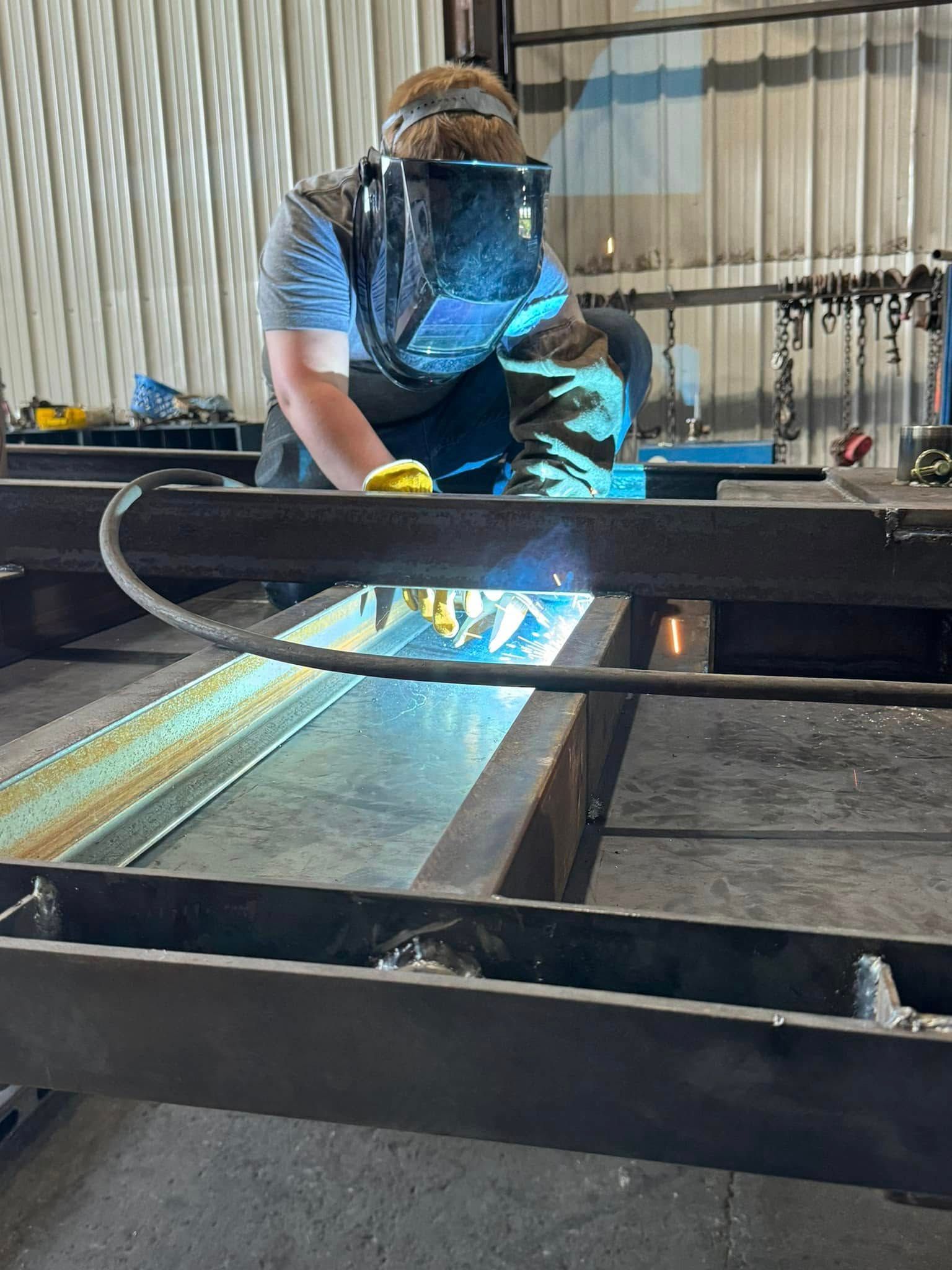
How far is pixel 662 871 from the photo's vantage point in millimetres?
944

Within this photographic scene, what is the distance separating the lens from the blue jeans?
232 cm

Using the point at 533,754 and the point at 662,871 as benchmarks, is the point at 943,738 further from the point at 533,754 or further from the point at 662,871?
the point at 533,754

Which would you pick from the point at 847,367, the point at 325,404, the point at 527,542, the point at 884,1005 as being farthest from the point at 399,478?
the point at 847,367

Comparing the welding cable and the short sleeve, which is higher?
the short sleeve

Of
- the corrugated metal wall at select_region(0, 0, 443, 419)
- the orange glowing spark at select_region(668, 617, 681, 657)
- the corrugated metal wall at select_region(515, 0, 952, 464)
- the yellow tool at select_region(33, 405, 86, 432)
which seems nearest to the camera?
the orange glowing spark at select_region(668, 617, 681, 657)

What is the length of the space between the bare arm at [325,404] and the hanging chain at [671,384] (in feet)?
12.2

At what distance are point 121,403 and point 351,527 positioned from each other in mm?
5686

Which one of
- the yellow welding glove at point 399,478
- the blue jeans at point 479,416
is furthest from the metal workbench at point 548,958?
the blue jeans at point 479,416

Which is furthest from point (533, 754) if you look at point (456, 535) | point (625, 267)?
point (625, 267)

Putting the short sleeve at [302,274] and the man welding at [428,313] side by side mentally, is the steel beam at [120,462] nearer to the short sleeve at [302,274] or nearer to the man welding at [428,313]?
the man welding at [428,313]

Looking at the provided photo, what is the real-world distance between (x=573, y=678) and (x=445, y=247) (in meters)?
1.04

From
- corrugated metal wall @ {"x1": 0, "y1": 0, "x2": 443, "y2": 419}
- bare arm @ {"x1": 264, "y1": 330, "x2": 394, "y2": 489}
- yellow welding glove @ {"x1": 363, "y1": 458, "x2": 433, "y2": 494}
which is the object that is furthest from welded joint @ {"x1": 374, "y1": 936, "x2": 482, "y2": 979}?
corrugated metal wall @ {"x1": 0, "y1": 0, "x2": 443, "y2": 419}

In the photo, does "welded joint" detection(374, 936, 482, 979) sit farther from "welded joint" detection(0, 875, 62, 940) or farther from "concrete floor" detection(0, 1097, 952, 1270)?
"concrete floor" detection(0, 1097, 952, 1270)

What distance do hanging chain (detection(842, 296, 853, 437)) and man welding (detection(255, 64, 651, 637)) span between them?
3300 mm
